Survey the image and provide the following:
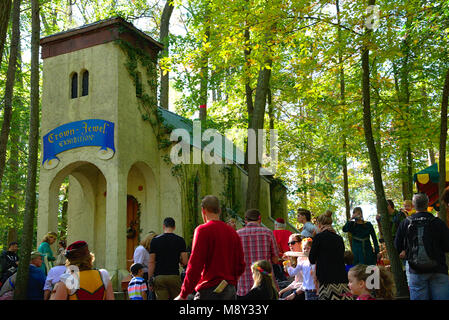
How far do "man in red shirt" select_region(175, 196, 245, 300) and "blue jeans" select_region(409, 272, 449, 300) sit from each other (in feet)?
9.22

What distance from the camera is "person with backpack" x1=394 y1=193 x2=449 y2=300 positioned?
631 centimetres

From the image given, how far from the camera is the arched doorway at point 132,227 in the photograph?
15.5m

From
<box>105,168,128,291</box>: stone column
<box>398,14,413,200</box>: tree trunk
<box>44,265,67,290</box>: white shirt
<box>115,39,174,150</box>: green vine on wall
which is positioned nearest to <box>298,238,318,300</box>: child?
<box>44,265,67,290</box>: white shirt

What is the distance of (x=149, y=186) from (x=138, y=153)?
4.23 feet

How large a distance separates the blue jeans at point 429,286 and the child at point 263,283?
1.98 metres

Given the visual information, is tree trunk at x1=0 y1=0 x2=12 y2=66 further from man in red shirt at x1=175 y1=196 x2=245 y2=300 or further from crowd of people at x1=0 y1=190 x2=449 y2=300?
man in red shirt at x1=175 y1=196 x2=245 y2=300

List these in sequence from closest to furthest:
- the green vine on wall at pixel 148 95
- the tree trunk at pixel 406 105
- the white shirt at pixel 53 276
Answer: the white shirt at pixel 53 276
the tree trunk at pixel 406 105
the green vine on wall at pixel 148 95

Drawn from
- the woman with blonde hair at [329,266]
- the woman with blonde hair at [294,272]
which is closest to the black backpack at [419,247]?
the woman with blonde hair at [329,266]

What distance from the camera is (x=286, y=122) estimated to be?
26281 mm

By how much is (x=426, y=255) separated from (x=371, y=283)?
2.02 metres

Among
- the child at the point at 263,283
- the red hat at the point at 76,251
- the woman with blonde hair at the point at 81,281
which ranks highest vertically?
the red hat at the point at 76,251

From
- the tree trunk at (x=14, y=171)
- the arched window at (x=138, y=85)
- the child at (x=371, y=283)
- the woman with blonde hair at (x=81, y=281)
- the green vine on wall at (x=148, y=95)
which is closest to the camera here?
the woman with blonde hair at (x=81, y=281)

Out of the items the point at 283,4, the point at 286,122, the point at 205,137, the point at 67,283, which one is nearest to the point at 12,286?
the point at 67,283

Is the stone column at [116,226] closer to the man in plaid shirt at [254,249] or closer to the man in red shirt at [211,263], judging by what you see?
the man in plaid shirt at [254,249]
